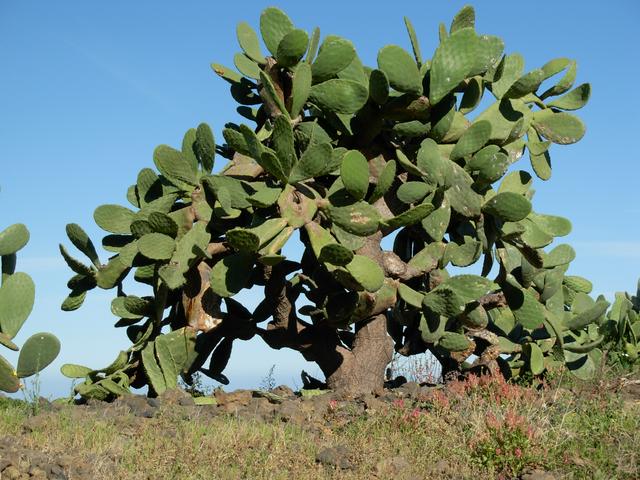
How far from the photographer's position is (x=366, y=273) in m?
7.11

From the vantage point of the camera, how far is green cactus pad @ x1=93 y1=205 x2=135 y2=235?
314 inches

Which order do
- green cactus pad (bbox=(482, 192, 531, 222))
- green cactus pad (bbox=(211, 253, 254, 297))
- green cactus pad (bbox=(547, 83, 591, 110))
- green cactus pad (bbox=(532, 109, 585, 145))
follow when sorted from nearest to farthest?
1. green cactus pad (bbox=(211, 253, 254, 297))
2. green cactus pad (bbox=(482, 192, 531, 222))
3. green cactus pad (bbox=(532, 109, 585, 145))
4. green cactus pad (bbox=(547, 83, 591, 110))

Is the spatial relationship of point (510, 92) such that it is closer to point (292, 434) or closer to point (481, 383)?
point (481, 383)

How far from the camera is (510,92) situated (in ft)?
27.7

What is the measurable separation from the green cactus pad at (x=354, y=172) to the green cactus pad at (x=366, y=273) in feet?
1.82

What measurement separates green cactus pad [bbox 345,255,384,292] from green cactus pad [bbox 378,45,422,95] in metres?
1.57

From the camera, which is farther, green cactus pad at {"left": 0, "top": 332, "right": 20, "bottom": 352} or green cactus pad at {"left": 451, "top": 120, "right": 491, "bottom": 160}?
green cactus pad at {"left": 451, "top": 120, "right": 491, "bottom": 160}

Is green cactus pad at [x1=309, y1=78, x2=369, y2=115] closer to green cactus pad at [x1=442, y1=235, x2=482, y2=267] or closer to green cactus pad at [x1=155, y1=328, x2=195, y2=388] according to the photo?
green cactus pad at [x1=442, y1=235, x2=482, y2=267]

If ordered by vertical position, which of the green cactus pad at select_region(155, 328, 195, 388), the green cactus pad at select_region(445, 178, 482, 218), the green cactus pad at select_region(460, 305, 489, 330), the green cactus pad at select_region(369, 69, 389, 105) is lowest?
the green cactus pad at select_region(155, 328, 195, 388)

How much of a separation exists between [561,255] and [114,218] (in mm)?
4555

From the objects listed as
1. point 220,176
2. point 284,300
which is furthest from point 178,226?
point 284,300

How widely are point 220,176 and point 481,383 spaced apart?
110 inches

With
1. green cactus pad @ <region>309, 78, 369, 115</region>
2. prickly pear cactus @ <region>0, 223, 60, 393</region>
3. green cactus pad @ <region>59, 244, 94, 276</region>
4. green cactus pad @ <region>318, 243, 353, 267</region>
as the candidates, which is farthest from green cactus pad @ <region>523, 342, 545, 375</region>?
prickly pear cactus @ <region>0, 223, 60, 393</region>

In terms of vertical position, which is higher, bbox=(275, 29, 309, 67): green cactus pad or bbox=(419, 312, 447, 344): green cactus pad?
bbox=(275, 29, 309, 67): green cactus pad
